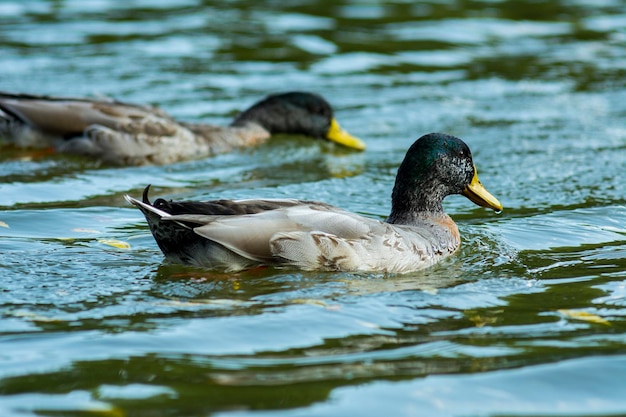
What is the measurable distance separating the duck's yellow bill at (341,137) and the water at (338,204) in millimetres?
156

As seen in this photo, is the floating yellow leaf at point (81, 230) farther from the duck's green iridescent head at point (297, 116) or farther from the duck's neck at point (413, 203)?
the duck's green iridescent head at point (297, 116)

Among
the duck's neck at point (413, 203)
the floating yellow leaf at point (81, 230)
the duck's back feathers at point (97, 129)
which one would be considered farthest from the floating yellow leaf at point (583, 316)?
the duck's back feathers at point (97, 129)

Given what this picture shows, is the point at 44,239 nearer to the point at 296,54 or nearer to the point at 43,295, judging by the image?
the point at 43,295

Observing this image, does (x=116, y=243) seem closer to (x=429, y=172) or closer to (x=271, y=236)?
(x=271, y=236)

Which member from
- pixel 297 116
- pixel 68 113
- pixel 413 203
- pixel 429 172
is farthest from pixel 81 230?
pixel 297 116

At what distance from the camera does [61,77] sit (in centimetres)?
1514

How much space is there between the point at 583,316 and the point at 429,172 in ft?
6.15

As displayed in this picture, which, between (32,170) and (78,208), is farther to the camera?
(32,170)

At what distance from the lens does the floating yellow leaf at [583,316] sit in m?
6.53

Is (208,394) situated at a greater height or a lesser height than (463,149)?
lesser

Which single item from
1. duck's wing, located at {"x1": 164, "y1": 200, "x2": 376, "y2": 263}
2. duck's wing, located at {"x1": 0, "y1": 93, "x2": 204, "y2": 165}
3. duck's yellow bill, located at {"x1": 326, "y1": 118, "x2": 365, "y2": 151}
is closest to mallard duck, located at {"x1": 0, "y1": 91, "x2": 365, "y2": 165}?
duck's wing, located at {"x1": 0, "y1": 93, "x2": 204, "y2": 165}

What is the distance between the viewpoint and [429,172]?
8.10 meters

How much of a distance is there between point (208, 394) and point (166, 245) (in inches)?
85.6

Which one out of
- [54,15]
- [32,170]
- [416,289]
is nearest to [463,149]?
[416,289]
